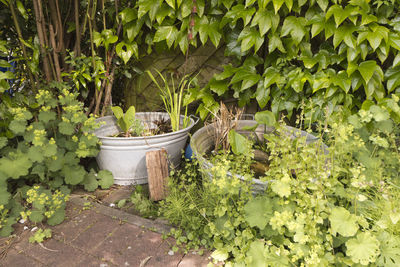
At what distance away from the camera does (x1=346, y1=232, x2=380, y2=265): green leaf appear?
1.01 m

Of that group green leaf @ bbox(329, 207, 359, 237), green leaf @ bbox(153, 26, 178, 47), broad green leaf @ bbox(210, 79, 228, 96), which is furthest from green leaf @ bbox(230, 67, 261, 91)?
green leaf @ bbox(329, 207, 359, 237)

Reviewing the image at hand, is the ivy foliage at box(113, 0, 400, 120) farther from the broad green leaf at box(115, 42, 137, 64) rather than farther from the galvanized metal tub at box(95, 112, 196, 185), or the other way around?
the galvanized metal tub at box(95, 112, 196, 185)

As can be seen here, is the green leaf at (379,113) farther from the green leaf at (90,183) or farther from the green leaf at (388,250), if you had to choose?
the green leaf at (90,183)

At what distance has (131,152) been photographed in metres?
1.93

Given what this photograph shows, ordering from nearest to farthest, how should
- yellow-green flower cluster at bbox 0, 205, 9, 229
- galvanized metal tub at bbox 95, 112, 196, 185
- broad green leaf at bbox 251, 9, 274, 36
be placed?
1. yellow-green flower cluster at bbox 0, 205, 9, 229
2. broad green leaf at bbox 251, 9, 274, 36
3. galvanized metal tub at bbox 95, 112, 196, 185

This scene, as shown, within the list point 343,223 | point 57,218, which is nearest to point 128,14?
point 57,218

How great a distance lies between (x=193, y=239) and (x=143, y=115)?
129cm

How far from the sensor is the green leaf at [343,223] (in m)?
1.03

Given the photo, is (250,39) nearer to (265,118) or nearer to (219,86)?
(219,86)

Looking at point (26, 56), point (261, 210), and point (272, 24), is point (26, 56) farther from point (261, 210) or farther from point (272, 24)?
point (261, 210)

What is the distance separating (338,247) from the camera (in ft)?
4.33

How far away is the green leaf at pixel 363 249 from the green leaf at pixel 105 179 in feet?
5.17

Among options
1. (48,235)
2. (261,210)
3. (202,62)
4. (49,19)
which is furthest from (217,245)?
(49,19)

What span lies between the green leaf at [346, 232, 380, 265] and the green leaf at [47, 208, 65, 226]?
1535 mm
